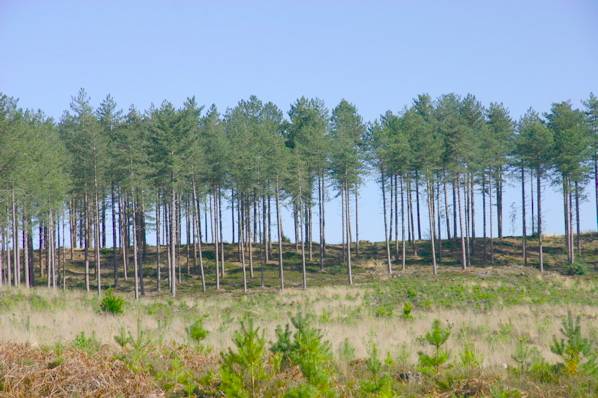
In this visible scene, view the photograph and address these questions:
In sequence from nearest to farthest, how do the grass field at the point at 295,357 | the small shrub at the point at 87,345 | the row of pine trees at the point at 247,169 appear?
the grass field at the point at 295,357, the small shrub at the point at 87,345, the row of pine trees at the point at 247,169

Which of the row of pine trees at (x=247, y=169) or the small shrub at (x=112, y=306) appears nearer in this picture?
the small shrub at (x=112, y=306)

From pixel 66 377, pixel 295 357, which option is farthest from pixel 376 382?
pixel 66 377

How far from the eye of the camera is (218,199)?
180 feet

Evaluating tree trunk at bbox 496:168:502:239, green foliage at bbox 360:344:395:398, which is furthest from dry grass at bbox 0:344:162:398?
tree trunk at bbox 496:168:502:239

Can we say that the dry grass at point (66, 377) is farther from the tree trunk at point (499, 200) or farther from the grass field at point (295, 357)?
the tree trunk at point (499, 200)

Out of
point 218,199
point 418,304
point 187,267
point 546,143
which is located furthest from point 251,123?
point 418,304

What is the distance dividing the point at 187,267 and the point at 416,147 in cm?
2137

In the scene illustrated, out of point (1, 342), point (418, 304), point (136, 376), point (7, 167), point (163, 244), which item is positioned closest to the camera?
point (136, 376)

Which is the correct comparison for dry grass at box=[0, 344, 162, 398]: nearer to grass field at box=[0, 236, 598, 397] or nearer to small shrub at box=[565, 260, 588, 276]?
grass field at box=[0, 236, 598, 397]

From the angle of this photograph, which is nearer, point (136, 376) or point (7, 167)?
point (136, 376)

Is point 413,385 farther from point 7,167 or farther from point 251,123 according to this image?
point 251,123

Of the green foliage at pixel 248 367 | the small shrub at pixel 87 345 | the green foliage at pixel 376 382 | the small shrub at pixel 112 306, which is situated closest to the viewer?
the green foliage at pixel 376 382

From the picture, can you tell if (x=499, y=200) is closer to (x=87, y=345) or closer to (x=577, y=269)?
(x=577, y=269)

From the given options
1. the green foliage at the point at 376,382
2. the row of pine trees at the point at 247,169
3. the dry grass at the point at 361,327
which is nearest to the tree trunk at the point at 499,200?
the row of pine trees at the point at 247,169
